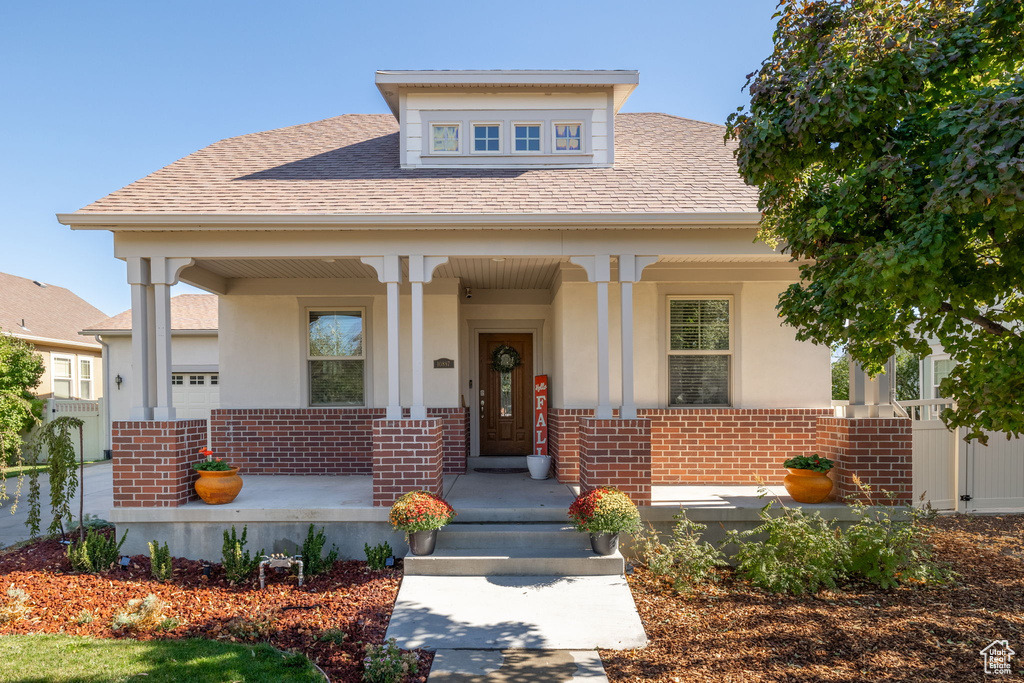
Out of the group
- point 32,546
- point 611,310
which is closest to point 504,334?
point 611,310

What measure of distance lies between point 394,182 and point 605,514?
5049 mm

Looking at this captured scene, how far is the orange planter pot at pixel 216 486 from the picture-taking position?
21.9ft

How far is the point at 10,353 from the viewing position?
1337 centimetres

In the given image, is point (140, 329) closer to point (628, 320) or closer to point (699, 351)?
point (628, 320)

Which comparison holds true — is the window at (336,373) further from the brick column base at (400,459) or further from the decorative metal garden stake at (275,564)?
the decorative metal garden stake at (275,564)

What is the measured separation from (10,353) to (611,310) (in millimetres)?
13486

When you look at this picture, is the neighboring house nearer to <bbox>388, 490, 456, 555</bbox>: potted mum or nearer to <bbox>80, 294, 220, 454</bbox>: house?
<bbox>80, 294, 220, 454</bbox>: house

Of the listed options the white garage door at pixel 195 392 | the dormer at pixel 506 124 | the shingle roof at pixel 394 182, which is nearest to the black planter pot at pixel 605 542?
the shingle roof at pixel 394 182

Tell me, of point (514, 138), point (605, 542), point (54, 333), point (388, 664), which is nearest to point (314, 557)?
point (388, 664)

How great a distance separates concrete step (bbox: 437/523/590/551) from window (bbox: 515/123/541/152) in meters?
5.46

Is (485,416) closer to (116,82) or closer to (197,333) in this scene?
(197,333)

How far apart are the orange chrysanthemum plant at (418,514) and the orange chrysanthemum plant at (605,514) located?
1298 mm

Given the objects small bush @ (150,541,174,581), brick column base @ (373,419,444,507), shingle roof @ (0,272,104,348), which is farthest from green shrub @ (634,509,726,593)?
shingle roof @ (0,272,104,348)

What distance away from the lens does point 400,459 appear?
6.57m
